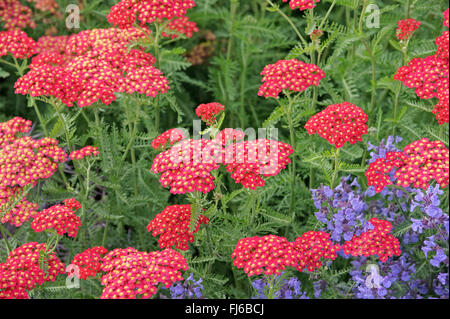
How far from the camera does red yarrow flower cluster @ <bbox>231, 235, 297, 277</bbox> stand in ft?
10.3

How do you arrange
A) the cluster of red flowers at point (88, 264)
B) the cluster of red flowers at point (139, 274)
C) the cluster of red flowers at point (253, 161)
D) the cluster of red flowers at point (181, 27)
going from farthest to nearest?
the cluster of red flowers at point (181, 27)
the cluster of red flowers at point (88, 264)
the cluster of red flowers at point (253, 161)
the cluster of red flowers at point (139, 274)

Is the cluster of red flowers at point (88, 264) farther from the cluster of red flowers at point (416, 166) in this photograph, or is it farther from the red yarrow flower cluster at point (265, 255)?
the cluster of red flowers at point (416, 166)

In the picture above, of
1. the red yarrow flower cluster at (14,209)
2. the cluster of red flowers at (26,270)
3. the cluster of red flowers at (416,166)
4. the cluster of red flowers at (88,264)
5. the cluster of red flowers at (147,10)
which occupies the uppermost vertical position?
the cluster of red flowers at (147,10)

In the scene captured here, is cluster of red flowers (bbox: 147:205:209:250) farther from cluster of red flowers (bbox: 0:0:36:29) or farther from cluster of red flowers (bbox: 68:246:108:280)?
cluster of red flowers (bbox: 0:0:36:29)

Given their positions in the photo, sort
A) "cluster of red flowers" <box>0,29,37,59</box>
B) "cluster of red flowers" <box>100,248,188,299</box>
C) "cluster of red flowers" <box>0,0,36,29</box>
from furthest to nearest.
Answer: "cluster of red flowers" <box>0,0,36,29</box>, "cluster of red flowers" <box>0,29,37,59</box>, "cluster of red flowers" <box>100,248,188,299</box>

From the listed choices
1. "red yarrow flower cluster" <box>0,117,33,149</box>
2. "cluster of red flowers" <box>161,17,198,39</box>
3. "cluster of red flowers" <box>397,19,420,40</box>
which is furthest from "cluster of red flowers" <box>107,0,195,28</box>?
"cluster of red flowers" <box>397,19,420,40</box>

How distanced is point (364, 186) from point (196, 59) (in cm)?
193

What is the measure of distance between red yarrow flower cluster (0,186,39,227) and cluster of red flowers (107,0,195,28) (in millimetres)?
1224

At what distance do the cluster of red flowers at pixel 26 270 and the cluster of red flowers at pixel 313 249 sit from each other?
1267mm

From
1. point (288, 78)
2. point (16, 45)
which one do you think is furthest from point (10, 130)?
point (288, 78)

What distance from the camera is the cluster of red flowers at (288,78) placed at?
3660 millimetres

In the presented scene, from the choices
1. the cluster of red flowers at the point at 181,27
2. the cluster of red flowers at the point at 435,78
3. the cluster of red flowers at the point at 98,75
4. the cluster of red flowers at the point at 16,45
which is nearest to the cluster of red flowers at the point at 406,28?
the cluster of red flowers at the point at 435,78

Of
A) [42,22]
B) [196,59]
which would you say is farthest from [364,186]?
[42,22]

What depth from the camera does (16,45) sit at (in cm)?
422
